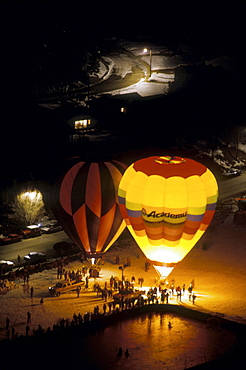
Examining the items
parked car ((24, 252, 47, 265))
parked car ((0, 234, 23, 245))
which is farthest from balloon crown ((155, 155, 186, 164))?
parked car ((0, 234, 23, 245))

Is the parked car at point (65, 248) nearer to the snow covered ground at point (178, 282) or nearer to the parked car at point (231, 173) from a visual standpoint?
the snow covered ground at point (178, 282)

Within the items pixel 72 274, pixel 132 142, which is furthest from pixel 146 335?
pixel 132 142

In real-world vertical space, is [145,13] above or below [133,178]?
above

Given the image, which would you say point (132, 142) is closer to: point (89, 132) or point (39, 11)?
point (89, 132)

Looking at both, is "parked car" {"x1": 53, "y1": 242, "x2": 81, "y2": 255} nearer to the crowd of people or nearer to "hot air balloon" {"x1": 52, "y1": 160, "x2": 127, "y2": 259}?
the crowd of people

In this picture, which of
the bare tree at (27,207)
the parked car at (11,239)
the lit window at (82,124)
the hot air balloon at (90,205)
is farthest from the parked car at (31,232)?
the lit window at (82,124)

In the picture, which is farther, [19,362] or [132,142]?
[132,142]

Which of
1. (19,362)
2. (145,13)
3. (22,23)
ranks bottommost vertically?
(19,362)
